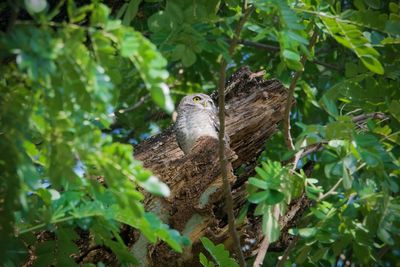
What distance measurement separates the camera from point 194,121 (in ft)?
15.0

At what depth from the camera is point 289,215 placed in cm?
416

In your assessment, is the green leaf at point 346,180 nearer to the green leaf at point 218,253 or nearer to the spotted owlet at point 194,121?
the green leaf at point 218,253

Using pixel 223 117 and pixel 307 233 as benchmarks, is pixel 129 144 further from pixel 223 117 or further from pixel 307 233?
pixel 307 233

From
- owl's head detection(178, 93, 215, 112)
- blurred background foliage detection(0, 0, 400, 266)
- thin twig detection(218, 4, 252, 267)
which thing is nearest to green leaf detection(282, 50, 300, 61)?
blurred background foliage detection(0, 0, 400, 266)

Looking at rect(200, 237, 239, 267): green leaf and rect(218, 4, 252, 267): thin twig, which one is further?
rect(200, 237, 239, 267): green leaf

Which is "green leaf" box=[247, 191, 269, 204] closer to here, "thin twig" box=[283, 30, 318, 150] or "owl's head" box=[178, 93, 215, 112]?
"thin twig" box=[283, 30, 318, 150]

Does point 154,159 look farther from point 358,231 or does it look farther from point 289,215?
point 358,231

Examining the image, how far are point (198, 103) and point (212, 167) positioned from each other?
3.68ft

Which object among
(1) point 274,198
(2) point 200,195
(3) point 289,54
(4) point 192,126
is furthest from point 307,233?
(4) point 192,126

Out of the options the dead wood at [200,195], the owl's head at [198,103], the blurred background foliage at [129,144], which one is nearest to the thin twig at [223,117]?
the blurred background foliage at [129,144]

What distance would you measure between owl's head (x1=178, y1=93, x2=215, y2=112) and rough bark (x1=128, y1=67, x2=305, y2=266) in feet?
0.84

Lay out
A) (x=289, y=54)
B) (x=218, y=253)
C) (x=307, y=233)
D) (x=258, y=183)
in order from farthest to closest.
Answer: (x=218, y=253) → (x=307, y=233) → (x=258, y=183) → (x=289, y=54)

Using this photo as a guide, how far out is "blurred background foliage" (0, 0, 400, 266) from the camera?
2.25 meters

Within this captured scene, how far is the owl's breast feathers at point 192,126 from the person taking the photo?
4.34 m
